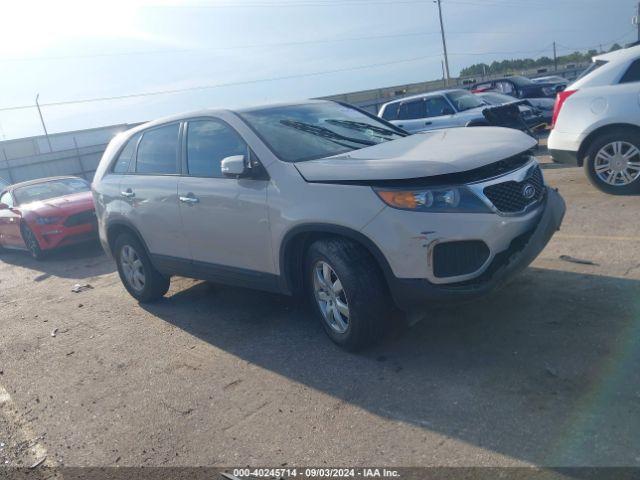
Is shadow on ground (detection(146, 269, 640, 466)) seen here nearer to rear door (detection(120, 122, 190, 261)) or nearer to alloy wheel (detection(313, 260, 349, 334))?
alloy wheel (detection(313, 260, 349, 334))

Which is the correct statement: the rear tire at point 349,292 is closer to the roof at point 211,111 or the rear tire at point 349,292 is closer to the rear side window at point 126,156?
the roof at point 211,111

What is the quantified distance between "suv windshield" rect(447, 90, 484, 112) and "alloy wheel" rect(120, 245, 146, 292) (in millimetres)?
8800

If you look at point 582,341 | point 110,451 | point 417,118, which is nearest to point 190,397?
point 110,451

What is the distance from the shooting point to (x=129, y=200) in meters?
5.75

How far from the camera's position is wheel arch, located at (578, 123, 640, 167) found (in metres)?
6.83

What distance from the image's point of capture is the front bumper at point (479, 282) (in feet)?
11.7

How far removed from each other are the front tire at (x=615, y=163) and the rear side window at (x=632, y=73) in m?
0.65

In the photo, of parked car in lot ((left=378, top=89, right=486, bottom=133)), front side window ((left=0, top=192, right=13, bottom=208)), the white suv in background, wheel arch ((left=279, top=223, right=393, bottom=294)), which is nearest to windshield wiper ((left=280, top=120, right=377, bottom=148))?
wheel arch ((left=279, top=223, right=393, bottom=294))

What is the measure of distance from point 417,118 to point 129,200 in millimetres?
8912

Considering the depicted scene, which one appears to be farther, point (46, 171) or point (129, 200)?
point (46, 171)

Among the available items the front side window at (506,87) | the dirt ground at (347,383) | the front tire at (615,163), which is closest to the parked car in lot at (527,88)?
the front side window at (506,87)

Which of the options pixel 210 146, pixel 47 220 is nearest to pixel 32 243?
pixel 47 220

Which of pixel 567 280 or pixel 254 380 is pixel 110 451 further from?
pixel 567 280

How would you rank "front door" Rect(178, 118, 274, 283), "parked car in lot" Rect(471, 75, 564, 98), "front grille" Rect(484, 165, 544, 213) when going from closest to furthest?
1. "front grille" Rect(484, 165, 544, 213)
2. "front door" Rect(178, 118, 274, 283)
3. "parked car in lot" Rect(471, 75, 564, 98)
